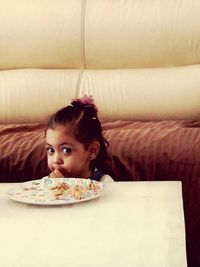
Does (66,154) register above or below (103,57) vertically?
below

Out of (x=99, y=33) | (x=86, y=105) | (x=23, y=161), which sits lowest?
(x=23, y=161)

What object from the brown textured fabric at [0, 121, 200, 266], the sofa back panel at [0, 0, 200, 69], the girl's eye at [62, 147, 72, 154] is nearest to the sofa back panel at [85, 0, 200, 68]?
the sofa back panel at [0, 0, 200, 69]

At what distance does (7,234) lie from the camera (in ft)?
3.11

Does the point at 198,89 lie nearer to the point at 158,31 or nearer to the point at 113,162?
the point at 158,31

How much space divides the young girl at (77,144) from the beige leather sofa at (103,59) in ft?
1.39

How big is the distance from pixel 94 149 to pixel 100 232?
84 centimetres

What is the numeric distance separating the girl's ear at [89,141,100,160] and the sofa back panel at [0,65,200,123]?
663mm

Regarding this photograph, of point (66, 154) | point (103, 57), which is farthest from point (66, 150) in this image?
point (103, 57)

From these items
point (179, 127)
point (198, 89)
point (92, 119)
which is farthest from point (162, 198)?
point (198, 89)

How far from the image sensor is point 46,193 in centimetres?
127

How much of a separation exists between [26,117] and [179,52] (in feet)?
2.31

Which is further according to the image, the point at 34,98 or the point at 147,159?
the point at 34,98

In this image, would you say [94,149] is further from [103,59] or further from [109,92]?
[103,59]

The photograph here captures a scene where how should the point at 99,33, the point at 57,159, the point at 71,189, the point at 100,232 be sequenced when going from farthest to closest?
1. the point at 99,33
2. the point at 57,159
3. the point at 71,189
4. the point at 100,232
